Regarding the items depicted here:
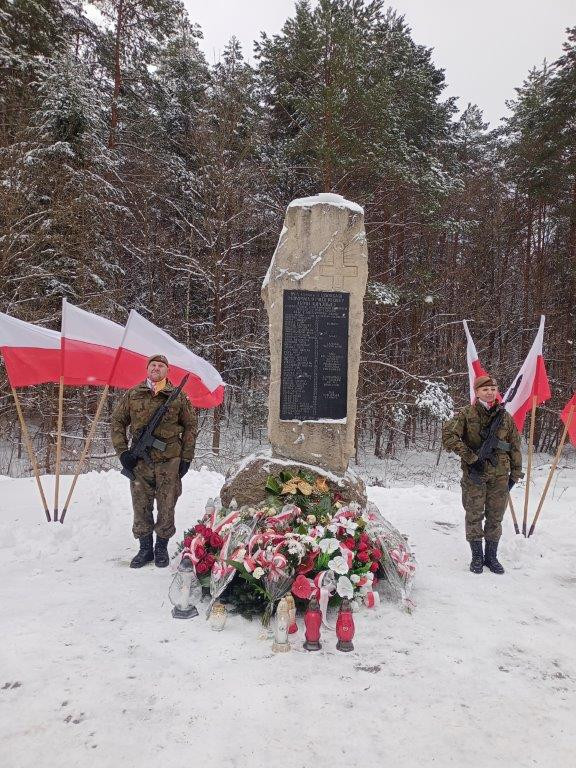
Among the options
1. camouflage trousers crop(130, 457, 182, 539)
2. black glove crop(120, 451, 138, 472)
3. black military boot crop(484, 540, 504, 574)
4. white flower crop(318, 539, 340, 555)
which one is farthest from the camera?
black military boot crop(484, 540, 504, 574)

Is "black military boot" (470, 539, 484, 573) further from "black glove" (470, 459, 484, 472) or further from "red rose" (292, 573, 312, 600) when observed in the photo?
"red rose" (292, 573, 312, 600)

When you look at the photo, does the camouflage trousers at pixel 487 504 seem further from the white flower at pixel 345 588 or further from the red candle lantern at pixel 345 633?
the red candle lantern at pixel 345 633

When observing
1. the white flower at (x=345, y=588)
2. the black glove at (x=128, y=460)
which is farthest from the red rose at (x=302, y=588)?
the black glove at (x=128, y=460)

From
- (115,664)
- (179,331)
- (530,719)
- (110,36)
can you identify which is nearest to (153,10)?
(110,36)

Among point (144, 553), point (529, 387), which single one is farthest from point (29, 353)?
point (529, 387)

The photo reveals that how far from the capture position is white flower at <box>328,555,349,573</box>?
3723mm

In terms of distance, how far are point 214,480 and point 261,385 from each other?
655 cm

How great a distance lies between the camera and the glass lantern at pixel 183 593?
364 cm

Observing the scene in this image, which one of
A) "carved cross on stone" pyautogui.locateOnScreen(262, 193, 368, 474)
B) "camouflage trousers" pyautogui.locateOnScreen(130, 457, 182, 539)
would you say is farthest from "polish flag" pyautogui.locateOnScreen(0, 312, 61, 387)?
"carved cross on stone" pyautogui.locateOnScreen(262, 193, 368, 474)

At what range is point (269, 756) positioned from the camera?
7.47ft

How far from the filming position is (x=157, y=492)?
182 inches

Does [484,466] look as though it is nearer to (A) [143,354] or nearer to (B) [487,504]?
(B) [487,504]

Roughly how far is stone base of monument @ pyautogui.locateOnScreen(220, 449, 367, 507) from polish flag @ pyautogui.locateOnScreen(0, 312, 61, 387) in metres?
2.52

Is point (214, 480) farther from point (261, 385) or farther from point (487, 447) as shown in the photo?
point (261, 385)
